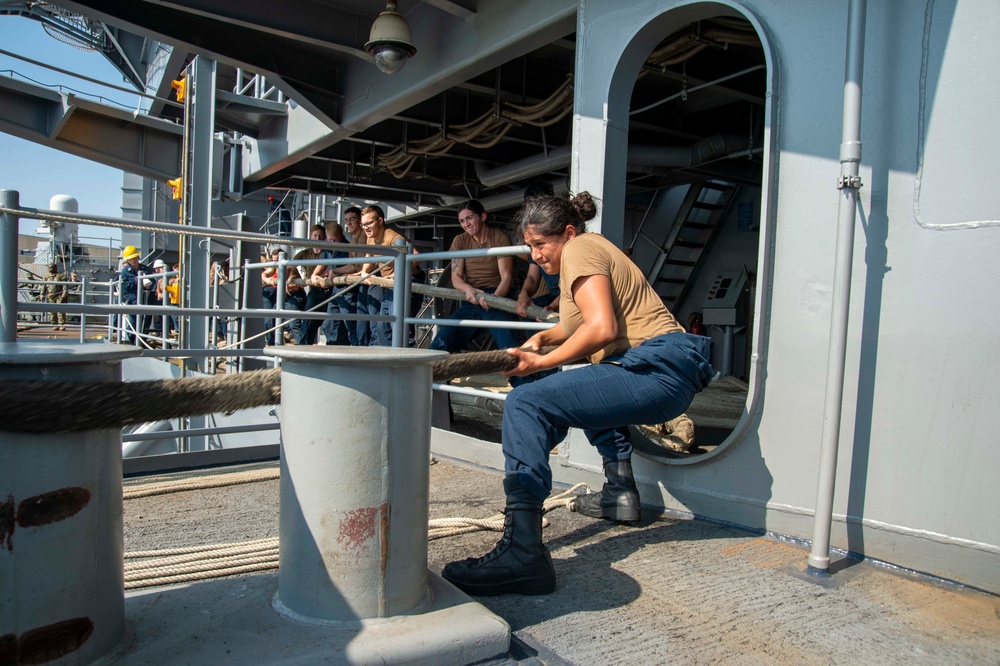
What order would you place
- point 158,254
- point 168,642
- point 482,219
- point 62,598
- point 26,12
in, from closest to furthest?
point 62,598 → point 168,642 → point 482,219 → point 158,254 → point 26,12

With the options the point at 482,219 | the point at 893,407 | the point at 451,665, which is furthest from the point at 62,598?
the point at 482,219

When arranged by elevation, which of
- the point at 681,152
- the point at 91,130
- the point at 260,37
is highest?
the point at 260,37

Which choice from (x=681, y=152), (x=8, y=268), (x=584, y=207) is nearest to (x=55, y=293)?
(x=681, y=152)

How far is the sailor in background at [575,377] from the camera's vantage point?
244 centimetres

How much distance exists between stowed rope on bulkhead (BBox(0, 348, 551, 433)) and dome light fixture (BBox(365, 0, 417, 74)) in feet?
12.0

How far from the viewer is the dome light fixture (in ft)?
16.5

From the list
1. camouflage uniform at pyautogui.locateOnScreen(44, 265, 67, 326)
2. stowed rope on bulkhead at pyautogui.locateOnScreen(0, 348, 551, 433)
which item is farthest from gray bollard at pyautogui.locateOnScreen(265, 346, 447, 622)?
camouflage uniform at pyautogui.locateOnScreen(44, 265, 67, 326)

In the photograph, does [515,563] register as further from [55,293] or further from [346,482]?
[55,293]

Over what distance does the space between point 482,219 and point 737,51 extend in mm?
2729

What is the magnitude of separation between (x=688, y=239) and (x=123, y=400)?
27.0 feet

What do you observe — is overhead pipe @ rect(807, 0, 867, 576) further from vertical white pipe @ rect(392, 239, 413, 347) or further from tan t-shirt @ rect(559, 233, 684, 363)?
vertical white pipe @ rect(392, 239, 413, 347)

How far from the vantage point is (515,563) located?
2412 mm

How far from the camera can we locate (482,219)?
552 centimetres

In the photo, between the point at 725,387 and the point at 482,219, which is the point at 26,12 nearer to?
the point at 482,219
